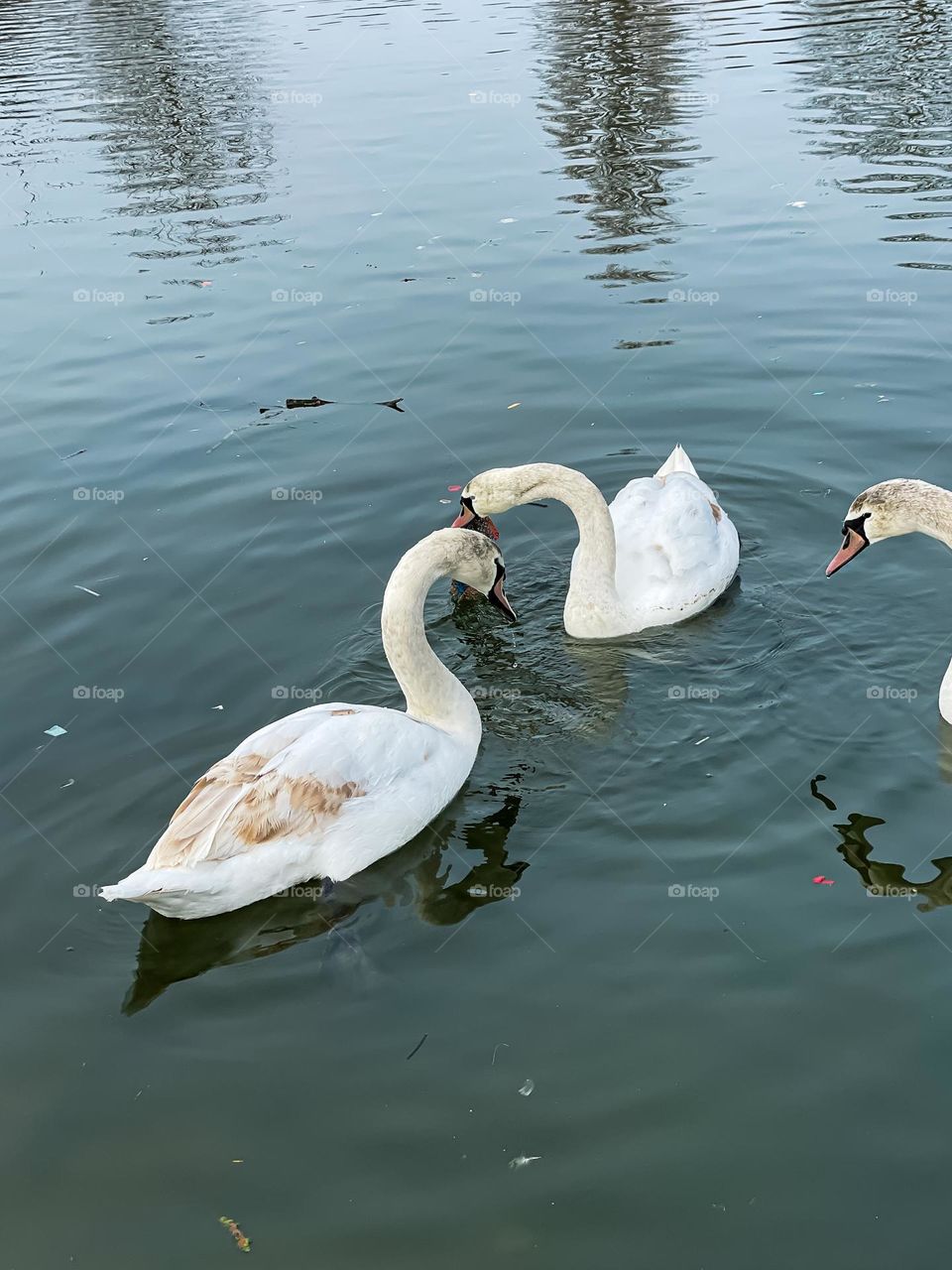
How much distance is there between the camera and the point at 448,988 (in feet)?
20.6

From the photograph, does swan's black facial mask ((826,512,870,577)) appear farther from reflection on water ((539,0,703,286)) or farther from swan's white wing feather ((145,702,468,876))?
reflection on water ((539,0,703,286))

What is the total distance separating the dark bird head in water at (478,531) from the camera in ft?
31.4

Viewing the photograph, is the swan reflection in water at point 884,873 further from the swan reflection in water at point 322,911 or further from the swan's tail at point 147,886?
the swan's tail at point 147,886

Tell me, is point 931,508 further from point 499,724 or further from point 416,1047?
point 416,1047

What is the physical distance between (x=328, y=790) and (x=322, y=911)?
0.64m

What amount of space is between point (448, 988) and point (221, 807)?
1.49 meters

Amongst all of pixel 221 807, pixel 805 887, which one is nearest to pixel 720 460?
pixel 805 887

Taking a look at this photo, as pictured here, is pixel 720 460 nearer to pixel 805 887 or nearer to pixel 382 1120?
pixel 805 887

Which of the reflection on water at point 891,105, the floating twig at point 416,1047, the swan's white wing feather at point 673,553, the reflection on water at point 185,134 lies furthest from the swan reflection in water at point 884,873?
the reflection on water at point 185,134

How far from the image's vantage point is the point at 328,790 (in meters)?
6.96

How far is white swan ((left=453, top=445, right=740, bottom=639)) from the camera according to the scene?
9.26 m

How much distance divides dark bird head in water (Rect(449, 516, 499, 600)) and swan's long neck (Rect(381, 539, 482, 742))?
1.56 m

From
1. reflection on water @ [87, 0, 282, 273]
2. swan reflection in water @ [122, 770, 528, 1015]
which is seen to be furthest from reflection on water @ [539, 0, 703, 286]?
Answer: swan reflection in water @ [122, 770, 528, 1015]

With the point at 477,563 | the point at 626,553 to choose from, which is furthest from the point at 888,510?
the point at 477,563
